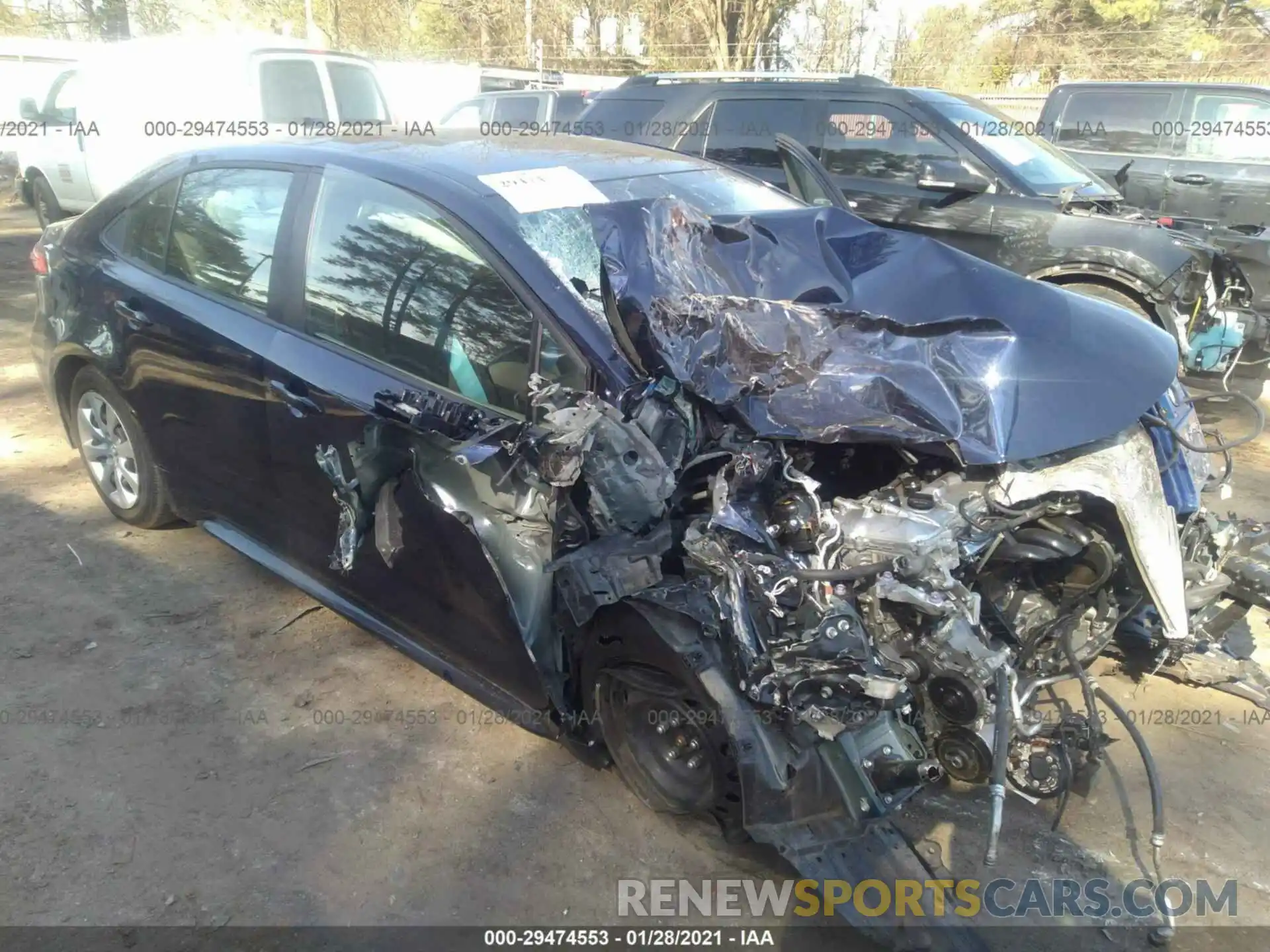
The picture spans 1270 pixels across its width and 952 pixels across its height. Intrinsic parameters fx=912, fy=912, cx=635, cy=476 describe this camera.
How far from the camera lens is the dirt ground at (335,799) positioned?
2.44 m

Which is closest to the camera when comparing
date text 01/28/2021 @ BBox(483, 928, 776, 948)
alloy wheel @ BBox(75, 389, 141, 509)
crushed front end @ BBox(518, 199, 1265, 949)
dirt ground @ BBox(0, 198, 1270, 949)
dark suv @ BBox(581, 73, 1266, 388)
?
crushed front end @ BBox(518, 199, 1265, 949)

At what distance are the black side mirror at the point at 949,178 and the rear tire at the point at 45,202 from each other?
33.0 feet

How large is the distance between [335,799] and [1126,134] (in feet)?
32.5

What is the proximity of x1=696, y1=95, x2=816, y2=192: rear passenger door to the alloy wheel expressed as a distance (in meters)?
4.99

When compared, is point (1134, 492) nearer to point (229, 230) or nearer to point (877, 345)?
point (877, 345)

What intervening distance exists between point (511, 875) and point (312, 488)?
4.59ft

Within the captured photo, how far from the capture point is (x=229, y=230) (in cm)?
338

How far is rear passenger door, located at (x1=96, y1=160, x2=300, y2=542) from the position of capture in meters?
3.19

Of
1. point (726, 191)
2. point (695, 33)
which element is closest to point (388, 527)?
point (726, 191)

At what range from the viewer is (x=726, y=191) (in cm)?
348

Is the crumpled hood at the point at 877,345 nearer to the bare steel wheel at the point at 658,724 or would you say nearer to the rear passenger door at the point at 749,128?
the bare steel wheel at the point at 658,724

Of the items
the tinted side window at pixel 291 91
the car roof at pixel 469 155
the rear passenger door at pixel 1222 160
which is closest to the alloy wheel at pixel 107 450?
the car roof at pixel 469 155

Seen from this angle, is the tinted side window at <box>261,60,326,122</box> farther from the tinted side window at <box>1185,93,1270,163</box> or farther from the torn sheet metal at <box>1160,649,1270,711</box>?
the torn sheet metal at <box>1160,649,1270,711</box>

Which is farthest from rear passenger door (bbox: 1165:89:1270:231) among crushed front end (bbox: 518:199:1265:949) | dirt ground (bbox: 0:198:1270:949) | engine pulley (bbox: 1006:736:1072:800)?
engine pulley (bbox: 1006:736:1072:800)
